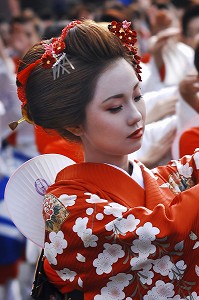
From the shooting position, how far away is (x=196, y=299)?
8.03 ft

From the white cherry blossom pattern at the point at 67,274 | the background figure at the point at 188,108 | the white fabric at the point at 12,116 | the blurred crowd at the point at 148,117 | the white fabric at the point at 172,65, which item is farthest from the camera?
the white fabric at the point at 12,116

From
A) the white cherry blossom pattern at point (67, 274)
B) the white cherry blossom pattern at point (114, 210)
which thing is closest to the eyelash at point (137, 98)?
the white cherry blossom pattern at point (114, 210)

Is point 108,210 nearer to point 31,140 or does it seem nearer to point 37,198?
point 37,198

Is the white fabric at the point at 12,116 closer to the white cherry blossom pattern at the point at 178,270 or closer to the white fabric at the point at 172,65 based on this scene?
the white fabric at the point at 172,65

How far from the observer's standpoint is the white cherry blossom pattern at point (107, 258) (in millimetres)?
2373

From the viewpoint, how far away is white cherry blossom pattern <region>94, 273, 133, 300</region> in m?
2.40

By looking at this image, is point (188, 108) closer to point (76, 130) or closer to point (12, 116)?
point (76, 130)

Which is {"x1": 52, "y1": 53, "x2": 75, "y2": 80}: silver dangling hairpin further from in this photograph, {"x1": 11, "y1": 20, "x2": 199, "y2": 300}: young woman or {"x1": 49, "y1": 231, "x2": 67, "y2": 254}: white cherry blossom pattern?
{"x1": 49, "y1": 231, "x2": 67, "y2": 254}: white cherry blossom pattern

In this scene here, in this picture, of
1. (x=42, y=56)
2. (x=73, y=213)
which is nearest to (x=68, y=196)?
(x=73, y=213)

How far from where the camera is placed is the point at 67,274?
2.46 meters

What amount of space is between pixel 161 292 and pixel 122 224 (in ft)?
0.78

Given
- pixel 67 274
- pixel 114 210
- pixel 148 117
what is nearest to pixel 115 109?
pixel 114 210

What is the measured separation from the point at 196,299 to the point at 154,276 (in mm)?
159

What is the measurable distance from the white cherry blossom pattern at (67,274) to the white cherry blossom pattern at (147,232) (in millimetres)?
251
